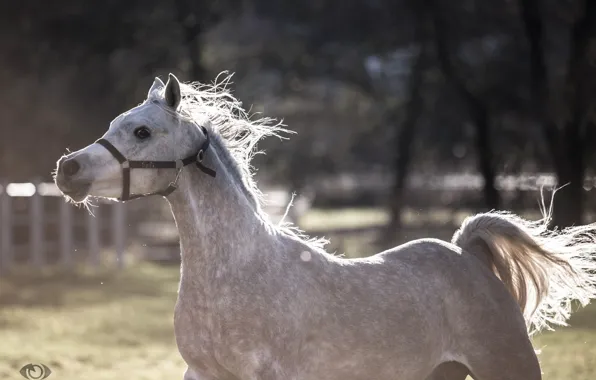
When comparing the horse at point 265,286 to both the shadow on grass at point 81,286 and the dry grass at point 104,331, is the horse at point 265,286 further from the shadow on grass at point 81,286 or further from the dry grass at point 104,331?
the shadow on grass at point 81,286

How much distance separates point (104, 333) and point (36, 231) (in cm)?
938

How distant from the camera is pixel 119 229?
21453 mm

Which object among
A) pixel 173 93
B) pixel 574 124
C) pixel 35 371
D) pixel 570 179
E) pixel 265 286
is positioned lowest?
pixel 570 179

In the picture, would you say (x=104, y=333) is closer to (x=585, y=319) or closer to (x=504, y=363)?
(x=585, y=319)

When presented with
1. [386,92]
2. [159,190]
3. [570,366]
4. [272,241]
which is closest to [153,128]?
[159,190]

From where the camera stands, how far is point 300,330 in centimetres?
543

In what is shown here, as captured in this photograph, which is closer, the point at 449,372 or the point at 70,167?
the point at 70,167

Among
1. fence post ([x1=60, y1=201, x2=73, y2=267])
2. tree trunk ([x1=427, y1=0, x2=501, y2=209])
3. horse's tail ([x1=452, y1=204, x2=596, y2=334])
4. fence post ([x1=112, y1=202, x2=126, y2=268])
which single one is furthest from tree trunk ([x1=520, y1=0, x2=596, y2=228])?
horse's tail ([x1=452, y1=204, x2=596, y2=334])

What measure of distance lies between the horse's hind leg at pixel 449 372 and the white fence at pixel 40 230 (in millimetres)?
14849

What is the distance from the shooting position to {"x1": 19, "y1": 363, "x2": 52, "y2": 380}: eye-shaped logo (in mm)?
8979

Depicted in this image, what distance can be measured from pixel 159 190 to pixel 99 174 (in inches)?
13.4

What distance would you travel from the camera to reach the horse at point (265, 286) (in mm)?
5309

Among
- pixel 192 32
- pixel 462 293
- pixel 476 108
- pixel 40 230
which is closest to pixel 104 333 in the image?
pixel 462 293

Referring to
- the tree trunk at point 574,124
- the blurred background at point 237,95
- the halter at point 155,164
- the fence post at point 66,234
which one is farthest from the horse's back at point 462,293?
the fence post at point 66,234
